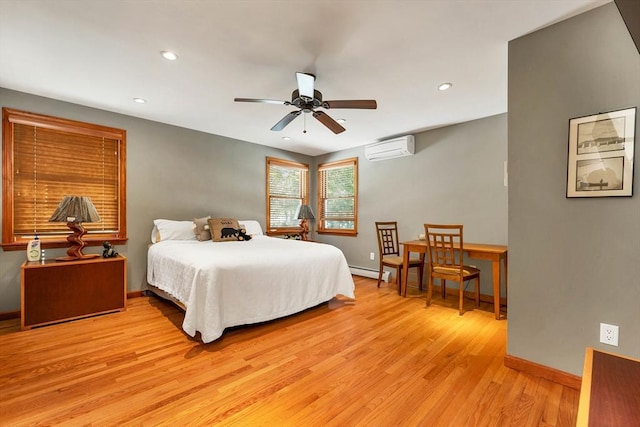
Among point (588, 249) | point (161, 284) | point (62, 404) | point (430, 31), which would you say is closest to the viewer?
point (62, 404)

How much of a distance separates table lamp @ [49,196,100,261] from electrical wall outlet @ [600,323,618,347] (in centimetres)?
435

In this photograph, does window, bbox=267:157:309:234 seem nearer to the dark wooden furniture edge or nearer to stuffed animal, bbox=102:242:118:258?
stuffed animal, bbox=102:242:118:258

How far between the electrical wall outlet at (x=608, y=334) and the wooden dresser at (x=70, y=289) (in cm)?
414

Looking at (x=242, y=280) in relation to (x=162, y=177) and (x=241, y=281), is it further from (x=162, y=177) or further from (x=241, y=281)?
(x=162, y=177)

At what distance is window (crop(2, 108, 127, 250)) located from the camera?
293cm

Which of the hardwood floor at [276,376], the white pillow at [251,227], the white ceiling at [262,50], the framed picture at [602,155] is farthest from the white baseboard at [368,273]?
the framed picture at [602,155]

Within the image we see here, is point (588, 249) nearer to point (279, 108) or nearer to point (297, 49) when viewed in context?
Answer: point (297, 49)

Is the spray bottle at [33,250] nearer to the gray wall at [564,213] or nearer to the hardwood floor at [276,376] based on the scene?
the hardwood floor at [276,376]

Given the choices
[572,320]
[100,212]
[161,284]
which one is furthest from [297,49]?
[100,212]

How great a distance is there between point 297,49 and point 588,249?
239 centimetres

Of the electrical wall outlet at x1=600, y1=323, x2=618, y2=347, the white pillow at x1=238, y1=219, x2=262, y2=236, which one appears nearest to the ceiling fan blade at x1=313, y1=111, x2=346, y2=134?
the white pillow at x1=238, y1=219, x2=262, y2=236

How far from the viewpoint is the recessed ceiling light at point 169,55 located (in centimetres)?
220

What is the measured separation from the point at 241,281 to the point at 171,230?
1.78m

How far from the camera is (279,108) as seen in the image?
3301mm
